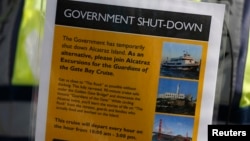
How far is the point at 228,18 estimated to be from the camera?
2.31ft

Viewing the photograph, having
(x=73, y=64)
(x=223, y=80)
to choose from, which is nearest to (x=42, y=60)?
(x=73, y=64)

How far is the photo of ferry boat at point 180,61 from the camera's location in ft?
2.31

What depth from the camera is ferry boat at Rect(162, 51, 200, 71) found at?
71 cm

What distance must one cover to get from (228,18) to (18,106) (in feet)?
1.32

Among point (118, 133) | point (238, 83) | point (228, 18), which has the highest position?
point (228, 18)

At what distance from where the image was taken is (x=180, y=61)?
710mm

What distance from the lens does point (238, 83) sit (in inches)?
28.4

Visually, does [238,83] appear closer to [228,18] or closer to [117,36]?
[228,18]

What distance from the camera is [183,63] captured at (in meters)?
0.71

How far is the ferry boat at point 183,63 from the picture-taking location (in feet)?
2.32

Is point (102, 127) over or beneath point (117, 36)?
beneath

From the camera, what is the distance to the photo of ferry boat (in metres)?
0.71

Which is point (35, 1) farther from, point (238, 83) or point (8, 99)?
point (238, 83)

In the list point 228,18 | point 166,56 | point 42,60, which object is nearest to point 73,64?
point 42,60
